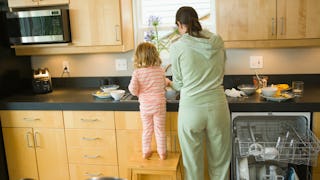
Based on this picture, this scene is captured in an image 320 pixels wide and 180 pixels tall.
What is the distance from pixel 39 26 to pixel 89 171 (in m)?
1.26

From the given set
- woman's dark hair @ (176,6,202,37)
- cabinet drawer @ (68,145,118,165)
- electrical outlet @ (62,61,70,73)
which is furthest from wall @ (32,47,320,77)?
woman's dark hair @ (176,6,202,37)

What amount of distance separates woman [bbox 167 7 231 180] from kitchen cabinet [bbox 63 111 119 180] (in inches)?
26.6

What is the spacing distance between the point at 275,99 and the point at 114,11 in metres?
1.43

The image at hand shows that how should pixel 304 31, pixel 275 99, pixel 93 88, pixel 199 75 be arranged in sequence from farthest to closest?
pixel 93 88 < pixel 304 31 < pixel 275 99 < pixel 199 75

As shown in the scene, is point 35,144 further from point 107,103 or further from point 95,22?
point 95,22

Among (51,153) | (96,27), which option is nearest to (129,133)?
(51,153)

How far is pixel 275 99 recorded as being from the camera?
235 cm

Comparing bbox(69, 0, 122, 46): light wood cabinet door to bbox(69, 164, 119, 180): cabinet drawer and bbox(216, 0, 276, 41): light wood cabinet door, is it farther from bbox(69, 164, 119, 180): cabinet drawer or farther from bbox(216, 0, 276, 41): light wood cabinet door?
bbox(69, 164, 119, 180): cabinet drawer

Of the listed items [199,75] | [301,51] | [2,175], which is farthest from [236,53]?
[2,175]

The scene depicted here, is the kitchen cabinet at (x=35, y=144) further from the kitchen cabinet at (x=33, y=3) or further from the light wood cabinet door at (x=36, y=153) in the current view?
the kitchen cabinet at (x=33, y=3)

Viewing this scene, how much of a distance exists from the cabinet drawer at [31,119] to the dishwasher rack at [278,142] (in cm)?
142

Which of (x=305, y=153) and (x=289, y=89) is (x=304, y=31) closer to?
(x=289, y=89)

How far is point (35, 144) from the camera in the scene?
273 centimetres

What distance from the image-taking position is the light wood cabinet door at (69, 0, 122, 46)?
2.70 metres
